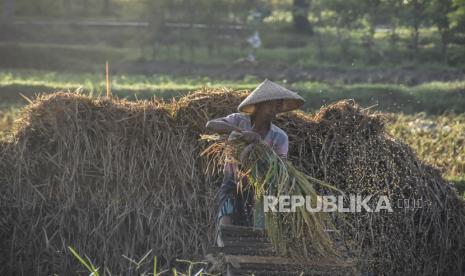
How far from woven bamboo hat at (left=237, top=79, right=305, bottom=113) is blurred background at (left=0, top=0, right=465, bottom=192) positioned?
8.56 meters

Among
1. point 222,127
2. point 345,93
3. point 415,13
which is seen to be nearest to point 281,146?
point 222,127

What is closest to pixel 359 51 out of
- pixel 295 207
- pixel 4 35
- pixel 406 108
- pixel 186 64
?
pixel 186 64

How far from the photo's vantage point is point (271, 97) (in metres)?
5.94

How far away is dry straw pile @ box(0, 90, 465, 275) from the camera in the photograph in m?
7.00

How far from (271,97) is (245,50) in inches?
799

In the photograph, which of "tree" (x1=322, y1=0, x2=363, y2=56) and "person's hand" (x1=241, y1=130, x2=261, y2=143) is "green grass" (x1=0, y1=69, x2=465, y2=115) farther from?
"person's hand" (x1=241, y1=130, x2=261, y2=143)

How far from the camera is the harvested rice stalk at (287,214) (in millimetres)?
5152

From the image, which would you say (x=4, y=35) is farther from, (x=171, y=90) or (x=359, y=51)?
(x=171, y=90)

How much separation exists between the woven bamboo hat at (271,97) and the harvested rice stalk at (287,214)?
0.62 metres

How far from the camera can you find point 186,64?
24328 mm

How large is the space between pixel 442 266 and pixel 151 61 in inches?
728

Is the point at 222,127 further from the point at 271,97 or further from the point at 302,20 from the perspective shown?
the point at 302,20

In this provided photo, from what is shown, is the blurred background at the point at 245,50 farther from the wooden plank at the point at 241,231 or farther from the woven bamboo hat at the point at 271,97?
the wooden plank at the point at 241,231

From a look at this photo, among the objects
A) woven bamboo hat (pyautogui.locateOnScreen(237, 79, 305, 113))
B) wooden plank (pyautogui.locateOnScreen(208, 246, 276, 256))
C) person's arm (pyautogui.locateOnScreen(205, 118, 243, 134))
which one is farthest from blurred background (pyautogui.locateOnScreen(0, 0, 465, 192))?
wooden plank (pyautogui.locateOnScreen(208, 246, 276, 256))
